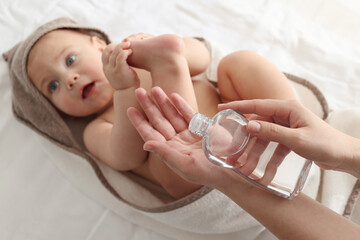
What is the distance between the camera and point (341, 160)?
0.59 metres

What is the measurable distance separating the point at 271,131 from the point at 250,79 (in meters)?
0.37

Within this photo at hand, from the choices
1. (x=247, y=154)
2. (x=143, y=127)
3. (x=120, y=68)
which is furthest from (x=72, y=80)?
(x=247, y=154)

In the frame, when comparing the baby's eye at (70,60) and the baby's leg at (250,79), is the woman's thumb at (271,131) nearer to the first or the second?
the baby's leg at (250,79)

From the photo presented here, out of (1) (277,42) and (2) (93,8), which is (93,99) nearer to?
(2) (93,8)

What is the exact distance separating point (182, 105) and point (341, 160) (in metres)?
0.33

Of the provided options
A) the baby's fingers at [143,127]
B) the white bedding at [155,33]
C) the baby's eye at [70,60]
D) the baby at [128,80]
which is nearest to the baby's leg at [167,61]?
the baby at [128,80]

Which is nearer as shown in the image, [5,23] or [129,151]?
[129,151]

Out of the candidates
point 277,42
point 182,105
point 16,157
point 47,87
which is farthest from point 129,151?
point 277,42

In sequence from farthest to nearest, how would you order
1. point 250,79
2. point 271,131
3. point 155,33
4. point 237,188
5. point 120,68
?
point 155,33
point 250,79
point 120,68
point 237,188
point 271,131

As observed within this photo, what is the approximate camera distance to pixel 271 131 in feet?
1.87

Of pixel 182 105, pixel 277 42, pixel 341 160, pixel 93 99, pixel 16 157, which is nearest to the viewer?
pixel 341 160

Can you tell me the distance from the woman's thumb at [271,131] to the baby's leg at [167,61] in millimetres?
281

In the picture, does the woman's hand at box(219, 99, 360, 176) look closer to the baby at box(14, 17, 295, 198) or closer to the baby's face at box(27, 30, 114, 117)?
the baby at box(14, 17, 295, 198)

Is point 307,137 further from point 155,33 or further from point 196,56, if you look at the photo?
point 155,33
